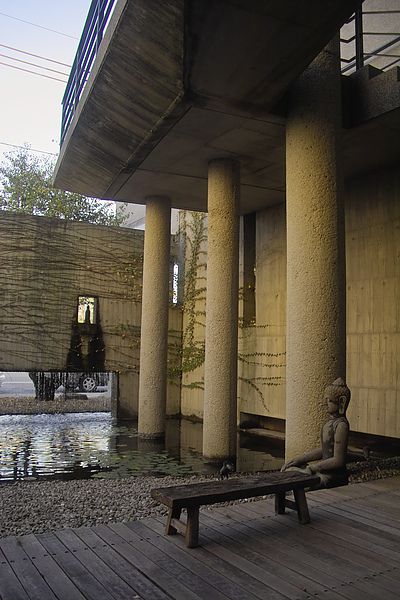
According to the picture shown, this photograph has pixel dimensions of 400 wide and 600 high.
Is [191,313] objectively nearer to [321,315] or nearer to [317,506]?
[321,315]

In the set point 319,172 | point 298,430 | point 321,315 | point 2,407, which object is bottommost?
point 2,407

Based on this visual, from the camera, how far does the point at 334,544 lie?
3367mm

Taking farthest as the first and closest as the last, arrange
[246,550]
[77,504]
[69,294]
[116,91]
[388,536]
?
[69,294], [116,91], [77,504], [388,536], [246,550]

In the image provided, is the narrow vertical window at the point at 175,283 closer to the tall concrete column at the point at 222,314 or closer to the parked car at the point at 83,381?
the parked car at the point at 83,381

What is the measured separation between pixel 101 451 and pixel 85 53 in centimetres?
632

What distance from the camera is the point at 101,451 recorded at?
820cm

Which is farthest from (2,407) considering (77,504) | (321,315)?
(321,315)

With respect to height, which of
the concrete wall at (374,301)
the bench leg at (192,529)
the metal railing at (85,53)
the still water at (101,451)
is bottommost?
the still water at (101,451)

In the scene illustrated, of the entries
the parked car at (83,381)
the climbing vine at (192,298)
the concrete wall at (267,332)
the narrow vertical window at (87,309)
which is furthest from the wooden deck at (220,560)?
the parked car at (83,381)

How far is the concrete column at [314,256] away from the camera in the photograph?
5.27 meters

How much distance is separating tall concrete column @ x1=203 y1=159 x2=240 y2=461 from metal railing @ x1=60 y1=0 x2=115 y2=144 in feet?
7.89

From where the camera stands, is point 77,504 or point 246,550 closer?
point 246,550

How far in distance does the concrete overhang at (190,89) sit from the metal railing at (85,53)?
3.23 feet

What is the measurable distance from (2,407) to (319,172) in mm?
11120
